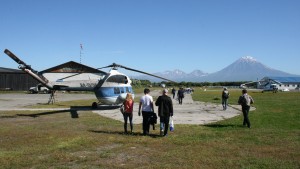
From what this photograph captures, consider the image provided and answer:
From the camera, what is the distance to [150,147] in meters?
10.9

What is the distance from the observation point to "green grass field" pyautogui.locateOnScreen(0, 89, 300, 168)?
345 inches

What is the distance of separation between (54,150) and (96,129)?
4758 mm

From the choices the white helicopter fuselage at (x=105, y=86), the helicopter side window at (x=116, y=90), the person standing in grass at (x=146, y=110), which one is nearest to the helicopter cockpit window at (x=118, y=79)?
the white helicopter fuselage at (x=105, y=86)

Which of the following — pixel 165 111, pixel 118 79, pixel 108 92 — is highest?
pixel 118 79

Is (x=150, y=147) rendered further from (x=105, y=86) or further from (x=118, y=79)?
(x=118, y=79)

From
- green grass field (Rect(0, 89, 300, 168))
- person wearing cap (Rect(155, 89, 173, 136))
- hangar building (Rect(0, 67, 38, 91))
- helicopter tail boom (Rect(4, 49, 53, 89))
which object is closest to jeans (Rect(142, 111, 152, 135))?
green grass field (Rect(0, 89, 300, 168))

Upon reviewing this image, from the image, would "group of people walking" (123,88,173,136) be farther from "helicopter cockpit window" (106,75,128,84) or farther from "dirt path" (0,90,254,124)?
"helicopter cockpit window" (106,75,128,84)

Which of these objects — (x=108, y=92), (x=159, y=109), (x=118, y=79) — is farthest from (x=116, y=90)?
(x=159, y=109)

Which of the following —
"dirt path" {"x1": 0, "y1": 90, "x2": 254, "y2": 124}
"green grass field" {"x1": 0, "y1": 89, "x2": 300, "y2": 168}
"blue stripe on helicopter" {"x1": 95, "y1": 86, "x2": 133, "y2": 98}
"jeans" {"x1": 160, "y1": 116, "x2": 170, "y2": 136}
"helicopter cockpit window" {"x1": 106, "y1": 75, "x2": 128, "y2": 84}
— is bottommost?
"green grass field" {"x1": 0, "y1": 89, "x2": 300, "y2": 168}

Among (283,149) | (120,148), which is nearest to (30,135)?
(120,148)

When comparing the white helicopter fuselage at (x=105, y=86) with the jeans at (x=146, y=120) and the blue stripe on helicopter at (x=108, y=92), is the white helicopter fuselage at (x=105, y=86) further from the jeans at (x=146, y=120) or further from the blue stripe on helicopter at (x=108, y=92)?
the jeans at (x=146, y=120)

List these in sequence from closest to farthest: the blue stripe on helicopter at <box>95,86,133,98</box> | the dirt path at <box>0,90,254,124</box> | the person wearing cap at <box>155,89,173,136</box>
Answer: the person wearing cap at <box>155,89,173,136</box>
the dirt path at <box>0,90,254,124</box>
the blue stripe on helicopter at <box>95,86,133,98</box>

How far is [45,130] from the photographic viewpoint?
14781 mm

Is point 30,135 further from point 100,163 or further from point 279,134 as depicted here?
point 279,134
